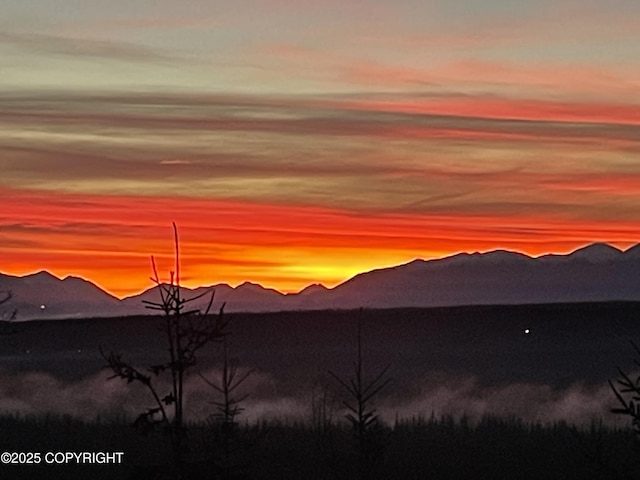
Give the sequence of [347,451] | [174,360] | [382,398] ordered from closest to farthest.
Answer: [174,360] < [347,451] < [382,398]

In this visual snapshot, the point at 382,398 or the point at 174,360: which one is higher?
the point at 382,398

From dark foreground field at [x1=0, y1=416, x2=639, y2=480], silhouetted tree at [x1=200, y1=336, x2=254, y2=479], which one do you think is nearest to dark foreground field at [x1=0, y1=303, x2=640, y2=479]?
dark foreground field at [x1=0, y1=416, x2=639, y2=480]

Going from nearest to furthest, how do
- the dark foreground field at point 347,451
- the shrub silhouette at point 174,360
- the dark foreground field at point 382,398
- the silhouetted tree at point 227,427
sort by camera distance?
the shrub silhouette at point 174,360 → the silhouetted tree at point 227,427 → the dark foreground field at point 347,451 → the dark foreground field at point 382,398

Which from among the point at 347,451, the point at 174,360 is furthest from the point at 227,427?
the point at 347,451

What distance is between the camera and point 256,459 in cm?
4025

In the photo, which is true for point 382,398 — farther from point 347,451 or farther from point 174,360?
point 174,360

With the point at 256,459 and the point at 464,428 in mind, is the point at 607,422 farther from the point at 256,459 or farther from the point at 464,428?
the point at 256,459

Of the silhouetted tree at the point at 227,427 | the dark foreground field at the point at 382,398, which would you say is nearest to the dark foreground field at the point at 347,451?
the dark foreground field at the point at 382,398

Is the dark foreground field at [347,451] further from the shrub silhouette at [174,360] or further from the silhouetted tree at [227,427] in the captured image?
the shrub silhouette at [174,360]

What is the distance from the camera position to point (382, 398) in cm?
8944

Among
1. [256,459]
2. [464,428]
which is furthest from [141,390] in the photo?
[256,459]

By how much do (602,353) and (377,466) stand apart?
113284mm

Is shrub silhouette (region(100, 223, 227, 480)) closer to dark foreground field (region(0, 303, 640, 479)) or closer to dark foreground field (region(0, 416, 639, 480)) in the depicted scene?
dark foreground field (region(0, 303, 640, 479))

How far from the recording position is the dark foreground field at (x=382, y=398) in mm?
39312
